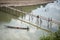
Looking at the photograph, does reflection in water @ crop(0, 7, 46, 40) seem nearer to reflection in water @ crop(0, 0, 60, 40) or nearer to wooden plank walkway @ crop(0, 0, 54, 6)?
reflection in water @ crop(0, 0, 60, 40)

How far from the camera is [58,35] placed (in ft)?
6.73

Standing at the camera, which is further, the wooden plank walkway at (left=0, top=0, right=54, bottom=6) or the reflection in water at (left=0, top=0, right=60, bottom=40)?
the wooden plank walkway at (left=0, top=0, right=54, bottom=6)

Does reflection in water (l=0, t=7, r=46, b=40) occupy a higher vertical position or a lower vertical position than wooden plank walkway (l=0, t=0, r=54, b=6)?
lower

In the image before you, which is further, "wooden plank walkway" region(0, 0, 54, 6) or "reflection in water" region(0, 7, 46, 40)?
"wooden plank walkway" region(0, 0, 54, 6)

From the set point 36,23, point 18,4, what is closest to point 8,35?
point 36,23

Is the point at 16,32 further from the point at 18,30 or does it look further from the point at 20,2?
the point at 20,2

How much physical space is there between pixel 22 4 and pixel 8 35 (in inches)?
124

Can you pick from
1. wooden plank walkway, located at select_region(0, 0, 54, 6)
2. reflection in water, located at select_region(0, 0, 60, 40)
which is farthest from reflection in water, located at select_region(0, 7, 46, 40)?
wooden plank walkway, located at select_region(0, 0, 54, 6)

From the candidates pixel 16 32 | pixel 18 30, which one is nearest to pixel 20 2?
pixel 18 30

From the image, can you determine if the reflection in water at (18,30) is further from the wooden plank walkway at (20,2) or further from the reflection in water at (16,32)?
the wooden plank walkway at (20,2)

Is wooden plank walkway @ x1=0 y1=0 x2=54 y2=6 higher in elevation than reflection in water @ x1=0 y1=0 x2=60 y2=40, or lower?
higher

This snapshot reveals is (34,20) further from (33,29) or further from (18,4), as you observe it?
(18,4)

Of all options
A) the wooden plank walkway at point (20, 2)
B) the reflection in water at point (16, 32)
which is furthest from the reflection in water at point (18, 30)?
the wooden plank walkway at point (20, 2)

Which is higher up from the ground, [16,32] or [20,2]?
[20,2]
